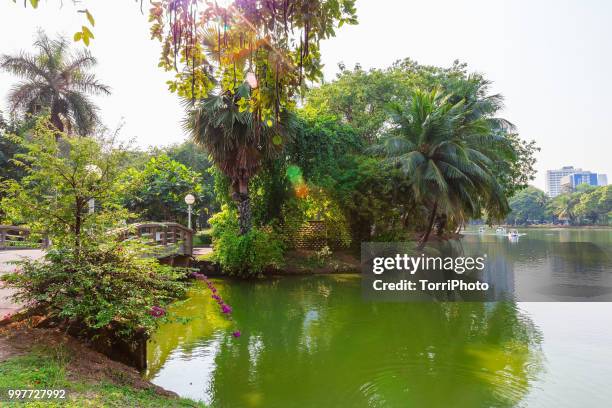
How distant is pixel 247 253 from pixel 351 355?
872 centimetres

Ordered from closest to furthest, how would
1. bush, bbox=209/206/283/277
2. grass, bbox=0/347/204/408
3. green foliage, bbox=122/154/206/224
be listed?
grass, bbox=0/347/204/408, bush, bbox=209/206/283/277, green foliage, bbox=122/154/206/224

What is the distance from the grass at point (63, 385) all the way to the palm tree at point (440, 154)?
13.6 metres

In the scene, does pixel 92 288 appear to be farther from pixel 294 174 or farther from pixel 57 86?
pixel 57 86

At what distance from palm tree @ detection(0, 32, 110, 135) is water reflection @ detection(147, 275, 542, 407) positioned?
1390cm

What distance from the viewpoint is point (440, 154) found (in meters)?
17.0

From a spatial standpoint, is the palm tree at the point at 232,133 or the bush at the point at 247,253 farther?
the bush at the point at 247,253

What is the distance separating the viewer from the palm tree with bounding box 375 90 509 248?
16406 mm

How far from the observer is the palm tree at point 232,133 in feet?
45.6

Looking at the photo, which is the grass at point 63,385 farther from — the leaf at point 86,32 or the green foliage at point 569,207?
the green foliage at point 569,207

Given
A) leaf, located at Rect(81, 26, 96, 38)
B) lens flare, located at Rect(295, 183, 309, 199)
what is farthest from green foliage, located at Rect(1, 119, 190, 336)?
lens flare, located at Rect(295, 183, 309, 199)

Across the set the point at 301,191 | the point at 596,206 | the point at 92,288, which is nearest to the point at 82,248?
the point at 92,288

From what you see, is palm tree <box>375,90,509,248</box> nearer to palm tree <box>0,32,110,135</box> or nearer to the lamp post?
the lamp post

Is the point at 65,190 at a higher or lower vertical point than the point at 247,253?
higher

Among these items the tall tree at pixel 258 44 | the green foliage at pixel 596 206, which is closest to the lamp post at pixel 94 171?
the tall tree at pixel 258 44
